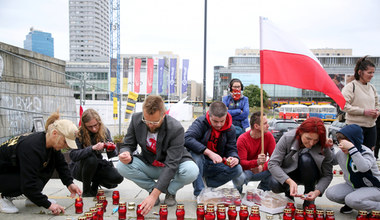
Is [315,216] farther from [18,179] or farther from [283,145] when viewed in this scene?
[18,179]

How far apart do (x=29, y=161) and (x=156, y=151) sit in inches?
55.0

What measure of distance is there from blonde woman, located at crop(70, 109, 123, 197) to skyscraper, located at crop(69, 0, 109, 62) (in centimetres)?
16729

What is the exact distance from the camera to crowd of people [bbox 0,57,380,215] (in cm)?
308

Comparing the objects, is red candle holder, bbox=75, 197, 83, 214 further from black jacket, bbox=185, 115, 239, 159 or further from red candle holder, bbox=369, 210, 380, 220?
red candle holder, bbox=369, 210, 380, 220

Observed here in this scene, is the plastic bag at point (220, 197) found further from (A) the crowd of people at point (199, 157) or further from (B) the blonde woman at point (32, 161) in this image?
(B) the blonde woman at point (32, 161)

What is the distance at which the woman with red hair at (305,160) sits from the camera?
330 cm

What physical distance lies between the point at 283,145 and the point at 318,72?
106 centimetres

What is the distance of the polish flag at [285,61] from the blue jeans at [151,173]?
153 cm

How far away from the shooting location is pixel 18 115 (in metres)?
5.87

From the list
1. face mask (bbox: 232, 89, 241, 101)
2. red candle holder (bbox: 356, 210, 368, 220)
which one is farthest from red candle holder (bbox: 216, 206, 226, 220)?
face mask (bbox: 232, 89, 241, 101)

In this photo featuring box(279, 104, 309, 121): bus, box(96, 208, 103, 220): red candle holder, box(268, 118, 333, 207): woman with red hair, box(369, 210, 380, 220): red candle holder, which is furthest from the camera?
box(279, 104, 309, 121): bus

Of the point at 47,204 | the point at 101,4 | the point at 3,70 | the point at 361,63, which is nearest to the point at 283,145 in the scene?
the point at 361,63

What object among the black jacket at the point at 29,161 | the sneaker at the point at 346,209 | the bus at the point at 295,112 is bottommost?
the bus at the point at 295,112

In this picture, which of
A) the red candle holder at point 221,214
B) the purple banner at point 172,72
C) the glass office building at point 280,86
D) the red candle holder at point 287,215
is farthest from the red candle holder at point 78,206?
the glass office building at point 280,86
